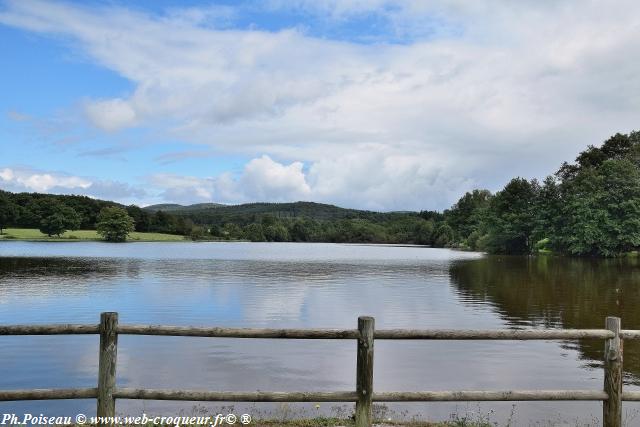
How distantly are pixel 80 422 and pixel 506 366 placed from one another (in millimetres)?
13164

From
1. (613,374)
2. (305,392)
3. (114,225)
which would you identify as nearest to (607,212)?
(613,374)

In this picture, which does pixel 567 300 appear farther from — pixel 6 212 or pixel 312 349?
pixel 6 212

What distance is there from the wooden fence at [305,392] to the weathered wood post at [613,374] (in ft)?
0.04

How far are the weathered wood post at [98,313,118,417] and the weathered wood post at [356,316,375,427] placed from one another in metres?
3.44

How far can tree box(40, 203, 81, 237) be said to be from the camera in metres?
167

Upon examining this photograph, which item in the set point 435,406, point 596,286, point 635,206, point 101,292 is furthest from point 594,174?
point 435,406

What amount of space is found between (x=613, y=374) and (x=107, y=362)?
24.0ft

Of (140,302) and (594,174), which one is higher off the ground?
(594,174)

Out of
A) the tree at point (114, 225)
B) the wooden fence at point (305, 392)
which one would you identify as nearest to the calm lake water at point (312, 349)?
the wooden fence at point (305, 392)

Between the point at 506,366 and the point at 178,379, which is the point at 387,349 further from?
the point at 178,379

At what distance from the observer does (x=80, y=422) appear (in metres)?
8.29

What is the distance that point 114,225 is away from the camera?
171 meters

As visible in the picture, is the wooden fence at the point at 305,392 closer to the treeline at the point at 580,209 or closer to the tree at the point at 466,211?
the treeline at the point at 580,209

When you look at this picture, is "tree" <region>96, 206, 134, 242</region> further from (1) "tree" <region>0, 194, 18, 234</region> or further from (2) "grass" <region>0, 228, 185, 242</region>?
(1) "tree" <region>0, 194, 18, 234</region>
